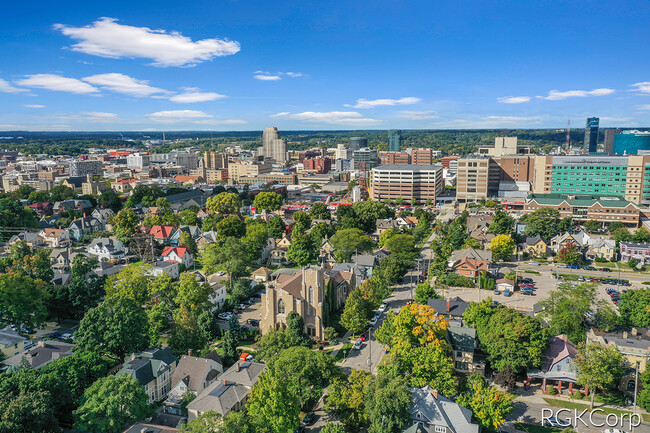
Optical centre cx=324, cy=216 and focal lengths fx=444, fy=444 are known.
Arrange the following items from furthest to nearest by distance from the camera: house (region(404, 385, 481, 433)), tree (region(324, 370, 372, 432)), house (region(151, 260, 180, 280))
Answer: house (region(151, 260, 180, 280)) → tree (region(324, 370, 372, 432)) → house (region(404, 385, 481, 433))

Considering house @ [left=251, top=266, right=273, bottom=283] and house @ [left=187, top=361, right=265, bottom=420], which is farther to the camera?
house @ [left=251, top=266, right=273, bottom=283]

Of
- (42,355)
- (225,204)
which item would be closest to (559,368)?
(42,355)

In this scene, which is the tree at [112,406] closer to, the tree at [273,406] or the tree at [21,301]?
the tree at [273,406]

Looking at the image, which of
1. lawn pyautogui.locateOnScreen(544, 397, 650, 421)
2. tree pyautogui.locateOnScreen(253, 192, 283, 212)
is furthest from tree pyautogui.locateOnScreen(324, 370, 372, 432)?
tree pyautogui.locateOnScreen(253, 192, 283, 212)

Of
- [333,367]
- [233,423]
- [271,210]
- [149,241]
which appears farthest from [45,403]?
[271,210]

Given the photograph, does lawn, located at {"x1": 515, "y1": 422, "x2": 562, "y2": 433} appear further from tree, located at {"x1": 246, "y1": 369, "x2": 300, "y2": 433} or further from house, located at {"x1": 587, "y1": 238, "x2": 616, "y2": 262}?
house, located at {"x1": 587, "y1": 238, "x2": 616, "y2": 262}

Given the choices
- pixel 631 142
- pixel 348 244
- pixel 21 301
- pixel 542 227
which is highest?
pixel 631 142

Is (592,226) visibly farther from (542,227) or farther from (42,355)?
(42,355)
